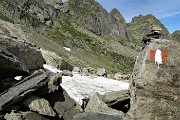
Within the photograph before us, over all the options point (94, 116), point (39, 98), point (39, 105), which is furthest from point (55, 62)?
point (94, 116)

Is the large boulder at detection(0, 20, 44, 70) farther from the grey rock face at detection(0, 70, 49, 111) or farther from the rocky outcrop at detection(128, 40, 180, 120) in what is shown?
the rocky outcrop at detection(128, 40, 180, 120)

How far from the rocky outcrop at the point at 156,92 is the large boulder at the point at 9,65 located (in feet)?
22.1

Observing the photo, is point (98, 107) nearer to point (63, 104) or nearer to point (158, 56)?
point (63, 104)

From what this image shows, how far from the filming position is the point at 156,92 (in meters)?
16.0

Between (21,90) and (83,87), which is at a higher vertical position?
(21,90)

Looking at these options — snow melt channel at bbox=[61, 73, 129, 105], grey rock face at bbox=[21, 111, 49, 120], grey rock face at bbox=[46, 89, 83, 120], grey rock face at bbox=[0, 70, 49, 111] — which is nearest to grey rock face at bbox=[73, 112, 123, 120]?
grey rock face at bbox=[46, 89, 83, 120]

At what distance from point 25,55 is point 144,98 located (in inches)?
398

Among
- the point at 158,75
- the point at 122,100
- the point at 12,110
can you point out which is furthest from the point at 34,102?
the point at 158,75

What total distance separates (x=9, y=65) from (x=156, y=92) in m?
8.02

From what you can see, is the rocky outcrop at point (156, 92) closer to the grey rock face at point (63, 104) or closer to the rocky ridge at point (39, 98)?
the rocky ridge at point (39, 98)

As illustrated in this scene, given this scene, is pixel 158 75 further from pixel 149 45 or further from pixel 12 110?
pixel 12 110

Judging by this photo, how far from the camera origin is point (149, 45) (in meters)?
16.8

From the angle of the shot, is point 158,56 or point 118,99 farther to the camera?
point 118,99

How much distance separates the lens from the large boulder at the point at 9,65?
17.5 metres
